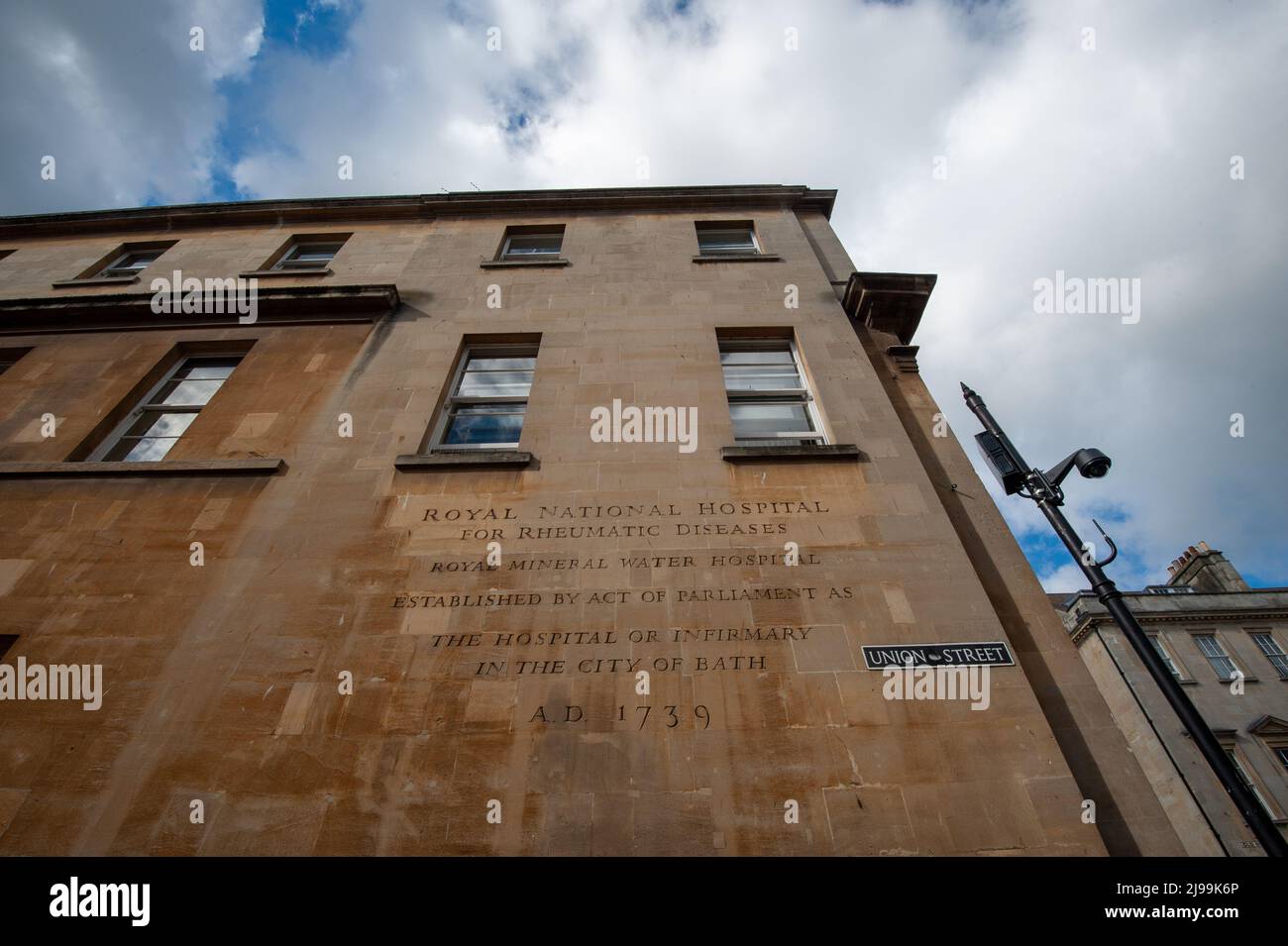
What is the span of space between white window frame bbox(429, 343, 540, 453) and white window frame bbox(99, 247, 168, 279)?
31.9 ft

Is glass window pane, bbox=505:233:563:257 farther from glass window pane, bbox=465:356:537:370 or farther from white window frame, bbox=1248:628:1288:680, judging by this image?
white window frame, bbox=1248:628:1288:680

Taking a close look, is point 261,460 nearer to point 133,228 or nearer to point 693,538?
point 693,538

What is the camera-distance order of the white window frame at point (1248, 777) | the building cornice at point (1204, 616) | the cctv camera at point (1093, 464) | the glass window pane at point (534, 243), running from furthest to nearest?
the building cornice at point (1204, 616), the white window frame at point (1248, 777), the glass window pane at point (534, 243), the cctv camera at point (1093, 464)

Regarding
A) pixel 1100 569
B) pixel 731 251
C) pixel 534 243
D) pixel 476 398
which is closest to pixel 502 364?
pixel 476 398

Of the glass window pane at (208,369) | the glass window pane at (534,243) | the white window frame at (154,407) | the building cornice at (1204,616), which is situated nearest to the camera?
the white window frame at (154,407)

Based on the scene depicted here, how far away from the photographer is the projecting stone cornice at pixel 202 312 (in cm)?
1102

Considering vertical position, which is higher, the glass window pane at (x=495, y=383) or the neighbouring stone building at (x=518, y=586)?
the glass window pane at (x=495, y=383)

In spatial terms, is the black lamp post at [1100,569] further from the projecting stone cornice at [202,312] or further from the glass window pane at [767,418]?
the projecting stone cornice at [202,312]

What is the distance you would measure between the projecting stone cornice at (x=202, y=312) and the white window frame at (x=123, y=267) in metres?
3.24

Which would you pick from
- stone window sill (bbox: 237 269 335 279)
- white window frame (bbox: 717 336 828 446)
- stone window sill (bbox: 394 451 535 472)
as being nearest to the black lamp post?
white window frame (bbox: 717 336 828 446)

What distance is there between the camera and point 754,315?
10812mm

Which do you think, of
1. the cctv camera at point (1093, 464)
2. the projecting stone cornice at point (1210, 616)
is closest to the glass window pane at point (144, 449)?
the cctv camera at point (1093, 464)

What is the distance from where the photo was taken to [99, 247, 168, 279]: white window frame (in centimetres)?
1430

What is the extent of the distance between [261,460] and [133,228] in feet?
39.5
